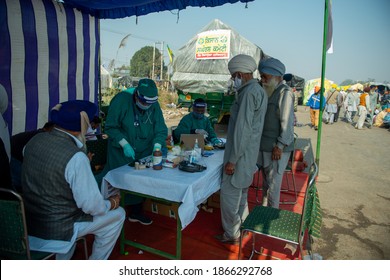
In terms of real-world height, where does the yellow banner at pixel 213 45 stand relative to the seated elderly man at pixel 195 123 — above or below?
above

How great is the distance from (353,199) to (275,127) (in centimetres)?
247

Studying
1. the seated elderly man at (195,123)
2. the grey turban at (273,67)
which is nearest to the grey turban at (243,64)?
the grey turban at (273,67)

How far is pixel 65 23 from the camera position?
4.77 metres

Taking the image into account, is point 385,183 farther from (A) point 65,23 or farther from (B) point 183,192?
(A) point 65,23

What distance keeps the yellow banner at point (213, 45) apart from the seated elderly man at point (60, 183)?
1081cm

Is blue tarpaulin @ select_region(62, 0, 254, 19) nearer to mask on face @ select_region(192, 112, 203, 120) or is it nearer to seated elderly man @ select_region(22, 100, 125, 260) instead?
mask on face @ select_region(192, 112, 203, 120)

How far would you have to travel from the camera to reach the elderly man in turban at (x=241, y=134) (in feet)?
9.01

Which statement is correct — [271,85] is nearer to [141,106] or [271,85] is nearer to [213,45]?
[141,106]

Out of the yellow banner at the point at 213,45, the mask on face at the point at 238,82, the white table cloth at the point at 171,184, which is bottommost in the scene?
the white table cloth at the point at 171,184

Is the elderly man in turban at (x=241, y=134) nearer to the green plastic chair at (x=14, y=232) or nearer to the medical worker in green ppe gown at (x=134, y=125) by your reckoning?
the medical worker in green ppe gown at (x=134, y=125)

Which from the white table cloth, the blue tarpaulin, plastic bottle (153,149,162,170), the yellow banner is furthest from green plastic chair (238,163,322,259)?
the yellow banner

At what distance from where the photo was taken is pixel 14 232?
6.13 feet
